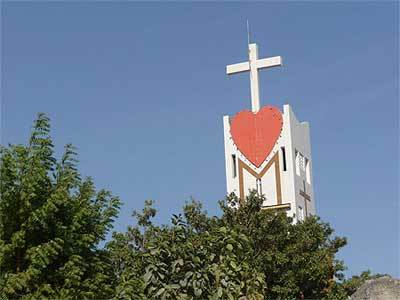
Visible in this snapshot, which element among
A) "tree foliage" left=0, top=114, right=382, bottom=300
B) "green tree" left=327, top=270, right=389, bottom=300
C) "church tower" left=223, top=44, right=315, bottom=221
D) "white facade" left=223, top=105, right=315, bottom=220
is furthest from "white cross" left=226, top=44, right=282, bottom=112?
"tree foliage" left=0, top=114, right=382, bottom=300

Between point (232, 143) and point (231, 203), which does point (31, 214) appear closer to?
point (231, 203)

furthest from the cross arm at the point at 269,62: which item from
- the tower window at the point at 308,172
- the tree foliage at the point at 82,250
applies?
the tree foliage at the point at 82,250

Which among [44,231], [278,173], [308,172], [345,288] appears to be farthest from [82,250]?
[308,172]

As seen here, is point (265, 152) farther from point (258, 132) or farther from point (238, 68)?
point (238, 68)

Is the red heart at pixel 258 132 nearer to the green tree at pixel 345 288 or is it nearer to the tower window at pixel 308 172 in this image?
the tower window at pixel 308 172

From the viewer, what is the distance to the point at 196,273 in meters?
9.92

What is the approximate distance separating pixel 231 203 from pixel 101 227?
444 inches

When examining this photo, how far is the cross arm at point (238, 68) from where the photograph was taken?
34.6 meters

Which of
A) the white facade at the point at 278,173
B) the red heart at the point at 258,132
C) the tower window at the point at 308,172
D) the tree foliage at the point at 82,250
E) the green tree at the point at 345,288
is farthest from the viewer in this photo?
the tower window at the point at 308,172

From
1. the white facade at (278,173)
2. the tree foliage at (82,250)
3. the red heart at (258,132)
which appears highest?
the red heart at (258,132)

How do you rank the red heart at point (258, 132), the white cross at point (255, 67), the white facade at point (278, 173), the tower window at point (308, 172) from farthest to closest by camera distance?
the tower window at point (308, 172), the white cross at point (255, 67), the red heart at point (258, 132), the white facade at point (278, 173)

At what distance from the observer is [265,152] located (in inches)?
1335

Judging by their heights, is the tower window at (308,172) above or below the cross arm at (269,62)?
below

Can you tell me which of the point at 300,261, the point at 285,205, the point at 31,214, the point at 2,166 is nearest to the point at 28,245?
the point at 31,214
